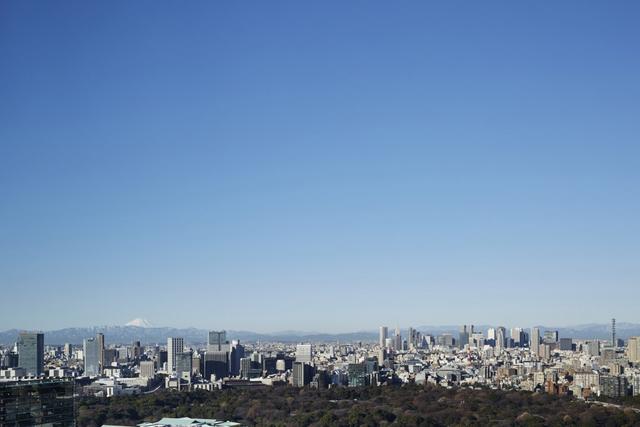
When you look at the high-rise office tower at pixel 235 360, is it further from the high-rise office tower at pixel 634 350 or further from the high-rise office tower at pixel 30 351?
the high-rise office tower at pixel 634 350

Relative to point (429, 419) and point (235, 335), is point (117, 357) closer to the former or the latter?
point (429, 419)

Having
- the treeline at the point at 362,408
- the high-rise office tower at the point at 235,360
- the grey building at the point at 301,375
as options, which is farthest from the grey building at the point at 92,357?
the treeline at the point at 362,408

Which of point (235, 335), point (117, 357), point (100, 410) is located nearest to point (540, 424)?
point (100, 410)

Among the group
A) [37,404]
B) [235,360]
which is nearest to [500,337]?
[235,360]

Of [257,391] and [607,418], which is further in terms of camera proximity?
[257,391]

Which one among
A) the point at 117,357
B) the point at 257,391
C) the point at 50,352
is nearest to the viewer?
the point at 257,391

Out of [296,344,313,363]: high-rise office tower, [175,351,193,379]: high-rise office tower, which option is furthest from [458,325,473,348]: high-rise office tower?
[175,351,193,379]: high-rise office tower
